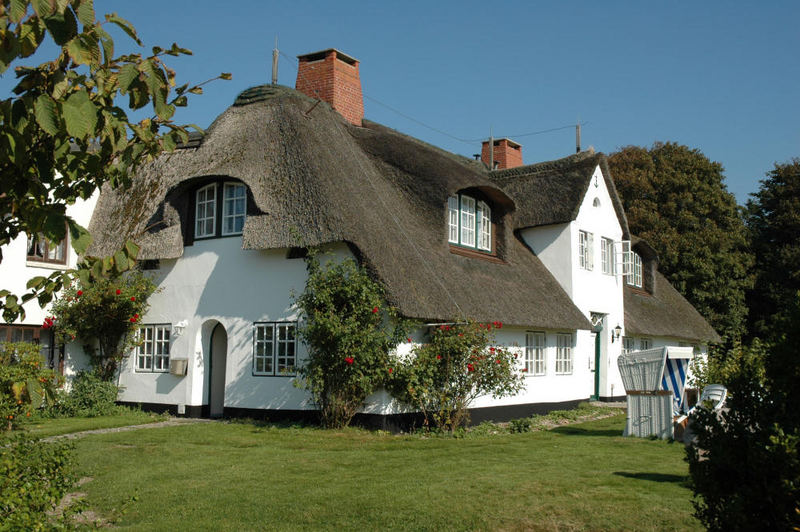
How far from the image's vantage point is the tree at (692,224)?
33.8 meters

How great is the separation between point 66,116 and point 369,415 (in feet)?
37.4

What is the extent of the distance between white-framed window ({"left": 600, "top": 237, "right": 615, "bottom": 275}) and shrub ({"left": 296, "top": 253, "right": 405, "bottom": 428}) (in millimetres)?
11248

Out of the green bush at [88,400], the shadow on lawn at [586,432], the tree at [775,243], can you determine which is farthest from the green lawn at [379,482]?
the tree at [775,243]

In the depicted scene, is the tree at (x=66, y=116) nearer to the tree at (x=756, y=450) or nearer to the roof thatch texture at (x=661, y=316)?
the tree at (x=756, y=450)

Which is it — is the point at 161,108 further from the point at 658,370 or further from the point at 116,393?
the point at 116,393

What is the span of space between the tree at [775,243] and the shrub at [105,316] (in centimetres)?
2944

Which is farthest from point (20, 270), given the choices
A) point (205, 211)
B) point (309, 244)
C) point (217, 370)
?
point (309, 244)

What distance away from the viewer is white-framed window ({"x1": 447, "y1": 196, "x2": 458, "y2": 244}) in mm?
17625

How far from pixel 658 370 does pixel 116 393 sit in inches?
457

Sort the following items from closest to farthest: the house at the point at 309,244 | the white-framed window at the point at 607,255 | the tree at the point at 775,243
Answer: the house at the point at 309,244 → the white-framed window at the point at 607,255 → the tree at the point at 775,243

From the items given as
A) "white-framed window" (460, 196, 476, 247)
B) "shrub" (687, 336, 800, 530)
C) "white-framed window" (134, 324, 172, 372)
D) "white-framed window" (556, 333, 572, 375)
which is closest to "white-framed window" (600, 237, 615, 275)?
"white-framed window" (556, 333, 572, 375)

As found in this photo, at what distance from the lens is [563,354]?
65.8 feet

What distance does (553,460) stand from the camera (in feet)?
34.1

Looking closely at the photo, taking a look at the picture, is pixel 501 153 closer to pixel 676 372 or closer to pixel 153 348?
pixel 676 372
